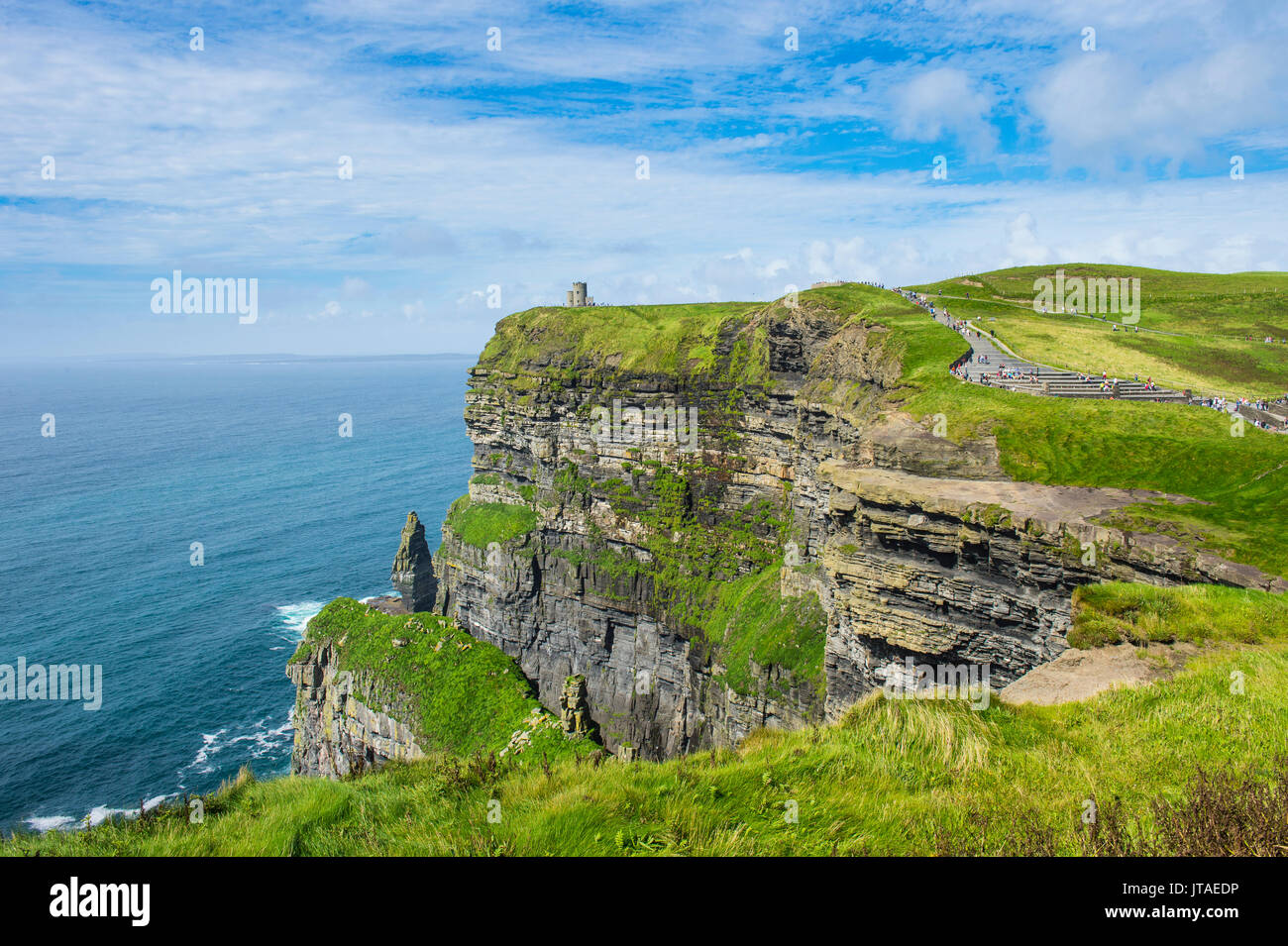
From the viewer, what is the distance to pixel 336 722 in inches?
1971

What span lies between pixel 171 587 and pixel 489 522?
48.5 m

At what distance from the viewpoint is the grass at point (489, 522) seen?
58.4 meters

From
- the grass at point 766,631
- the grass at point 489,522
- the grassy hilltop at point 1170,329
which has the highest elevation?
the grassy hilltop at point 1170,329

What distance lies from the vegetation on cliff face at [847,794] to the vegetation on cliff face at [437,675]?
32.2 metres

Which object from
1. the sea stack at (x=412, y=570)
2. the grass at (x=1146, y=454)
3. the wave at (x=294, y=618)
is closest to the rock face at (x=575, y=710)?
the grass at (x=1146, y=454)

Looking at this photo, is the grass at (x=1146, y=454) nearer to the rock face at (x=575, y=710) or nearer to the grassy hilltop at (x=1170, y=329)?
the grassy hilltop at (x=1170, y=329)

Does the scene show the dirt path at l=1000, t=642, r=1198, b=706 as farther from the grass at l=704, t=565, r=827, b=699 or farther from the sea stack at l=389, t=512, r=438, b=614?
the sea stack at l=389, t=512, r=438, b=614

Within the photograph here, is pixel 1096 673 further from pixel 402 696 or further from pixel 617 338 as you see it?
pixel 617 338

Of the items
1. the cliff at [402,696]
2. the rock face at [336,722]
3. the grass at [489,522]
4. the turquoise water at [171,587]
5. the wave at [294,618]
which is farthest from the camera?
the wave at [294,618]

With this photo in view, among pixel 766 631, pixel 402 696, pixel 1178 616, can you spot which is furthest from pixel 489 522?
pixel 1178 616

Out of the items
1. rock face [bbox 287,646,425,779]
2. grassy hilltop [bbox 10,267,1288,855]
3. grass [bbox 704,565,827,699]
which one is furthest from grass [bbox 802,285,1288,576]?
rock face [bbox 287,646,425,779]

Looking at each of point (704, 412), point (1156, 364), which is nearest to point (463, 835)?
point (704, 412)

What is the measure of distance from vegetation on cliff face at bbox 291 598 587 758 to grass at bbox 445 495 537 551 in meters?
7.94
